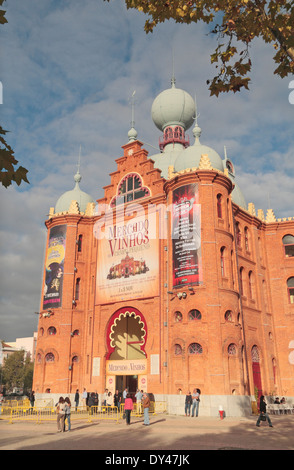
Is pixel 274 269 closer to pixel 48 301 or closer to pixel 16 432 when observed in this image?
pixel 48 301

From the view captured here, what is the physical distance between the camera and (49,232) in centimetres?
4375

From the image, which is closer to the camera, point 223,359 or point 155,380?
point 223,359

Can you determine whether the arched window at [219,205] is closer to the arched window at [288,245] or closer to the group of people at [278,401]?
the arched window at [288,245]

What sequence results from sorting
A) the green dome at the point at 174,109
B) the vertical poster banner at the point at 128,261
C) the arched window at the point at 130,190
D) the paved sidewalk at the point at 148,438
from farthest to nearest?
the green dome at the point at 174,109, the arched window at the point at 130,190, the vertical poster banner at the point at 128,261, the paved sidewalk at the point at 148,438

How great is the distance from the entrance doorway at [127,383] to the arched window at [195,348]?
32.6 ft

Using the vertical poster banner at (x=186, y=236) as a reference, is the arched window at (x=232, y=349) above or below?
below

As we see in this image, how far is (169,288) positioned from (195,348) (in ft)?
17.1

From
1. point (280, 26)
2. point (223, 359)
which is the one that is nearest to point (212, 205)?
point (223, 359)

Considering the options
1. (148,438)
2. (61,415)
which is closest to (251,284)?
(61,415)

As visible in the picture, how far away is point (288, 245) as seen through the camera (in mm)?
42031

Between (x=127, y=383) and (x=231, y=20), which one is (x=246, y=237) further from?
(x=231, y=20)

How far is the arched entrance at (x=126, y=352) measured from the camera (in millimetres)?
34688

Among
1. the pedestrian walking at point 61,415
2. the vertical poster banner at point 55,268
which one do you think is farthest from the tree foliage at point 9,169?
the vertical poster banner at point 55,268

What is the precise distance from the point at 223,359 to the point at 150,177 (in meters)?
17.8
